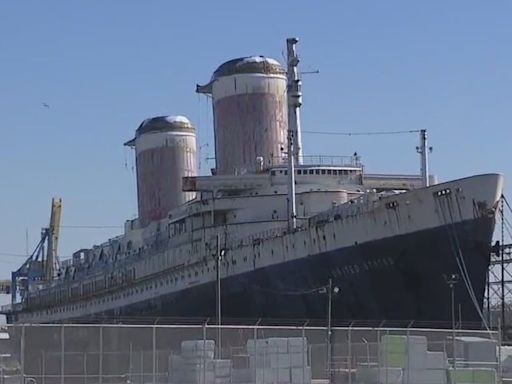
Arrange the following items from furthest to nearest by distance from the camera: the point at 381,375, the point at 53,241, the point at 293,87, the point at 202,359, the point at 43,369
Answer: the point at 53,241, the point at 293,87, the point at 381,375, the point at 202,359, the point at 43,369

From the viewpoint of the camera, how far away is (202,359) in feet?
99.0

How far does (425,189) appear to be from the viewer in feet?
161

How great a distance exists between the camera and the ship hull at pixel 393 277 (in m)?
47.7

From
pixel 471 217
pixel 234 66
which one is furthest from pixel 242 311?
pixel 234 66

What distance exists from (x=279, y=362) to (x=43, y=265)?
301ft

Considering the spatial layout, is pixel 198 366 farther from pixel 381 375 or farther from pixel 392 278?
pixel 392 278

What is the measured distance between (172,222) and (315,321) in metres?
20.9

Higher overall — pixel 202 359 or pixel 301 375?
pixel 202 359

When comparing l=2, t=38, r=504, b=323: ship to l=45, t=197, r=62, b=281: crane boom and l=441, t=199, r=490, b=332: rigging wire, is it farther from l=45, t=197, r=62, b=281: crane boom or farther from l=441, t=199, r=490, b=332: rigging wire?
l=45, t=197, r=62, b=281: crane boom

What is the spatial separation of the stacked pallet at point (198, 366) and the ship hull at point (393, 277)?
1924 cm

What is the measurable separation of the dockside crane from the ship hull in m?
64.9

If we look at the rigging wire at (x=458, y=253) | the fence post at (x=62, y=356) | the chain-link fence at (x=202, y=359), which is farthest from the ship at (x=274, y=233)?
the fence post at (x=62, y=356)

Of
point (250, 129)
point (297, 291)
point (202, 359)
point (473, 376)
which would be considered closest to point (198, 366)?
point (202, 359)

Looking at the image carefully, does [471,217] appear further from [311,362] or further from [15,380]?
[15,380]
